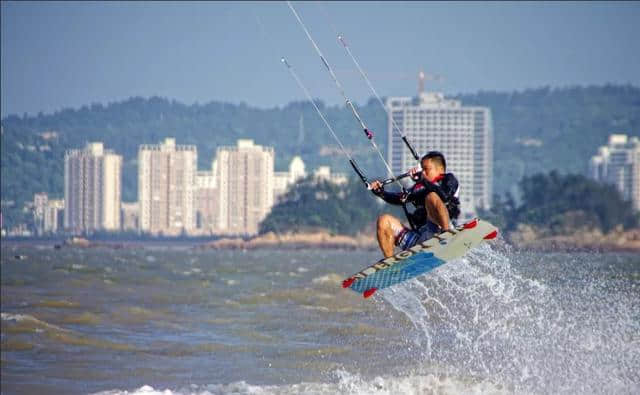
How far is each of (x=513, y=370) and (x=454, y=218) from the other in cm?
279

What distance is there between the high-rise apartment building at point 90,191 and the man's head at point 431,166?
5776 inches

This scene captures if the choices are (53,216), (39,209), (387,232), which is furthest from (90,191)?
(387,232)

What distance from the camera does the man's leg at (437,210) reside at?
14.3 metres

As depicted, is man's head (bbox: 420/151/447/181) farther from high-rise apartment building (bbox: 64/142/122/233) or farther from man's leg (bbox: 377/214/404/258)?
high-rise apartment building (bbox: 64/142/122/233)

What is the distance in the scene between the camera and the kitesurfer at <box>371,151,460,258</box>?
14.3 m

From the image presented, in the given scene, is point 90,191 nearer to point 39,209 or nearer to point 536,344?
point 39,209

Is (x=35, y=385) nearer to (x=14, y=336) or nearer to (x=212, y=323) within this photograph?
(x=14, y=336)

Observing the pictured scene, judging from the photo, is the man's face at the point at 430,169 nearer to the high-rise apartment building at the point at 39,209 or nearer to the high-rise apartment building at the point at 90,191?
the high-rise apartment building at the point at 39,209

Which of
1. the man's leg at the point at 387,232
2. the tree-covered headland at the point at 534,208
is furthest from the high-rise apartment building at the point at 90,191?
the man's leg at the point at 387,232

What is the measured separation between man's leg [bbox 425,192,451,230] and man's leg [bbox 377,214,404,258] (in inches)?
15.9

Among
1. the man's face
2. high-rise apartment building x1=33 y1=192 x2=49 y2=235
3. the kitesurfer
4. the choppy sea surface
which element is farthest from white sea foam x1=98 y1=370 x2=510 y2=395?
A: high-rise apartment building x1=33 y1=192 x2=49 y2=235

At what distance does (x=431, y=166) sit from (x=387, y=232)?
0.84 meters

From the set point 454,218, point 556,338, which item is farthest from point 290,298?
point 454,218

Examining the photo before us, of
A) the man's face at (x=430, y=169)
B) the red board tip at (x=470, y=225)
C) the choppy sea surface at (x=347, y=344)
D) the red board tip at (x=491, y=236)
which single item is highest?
the man's face at (x=430, y=169)
